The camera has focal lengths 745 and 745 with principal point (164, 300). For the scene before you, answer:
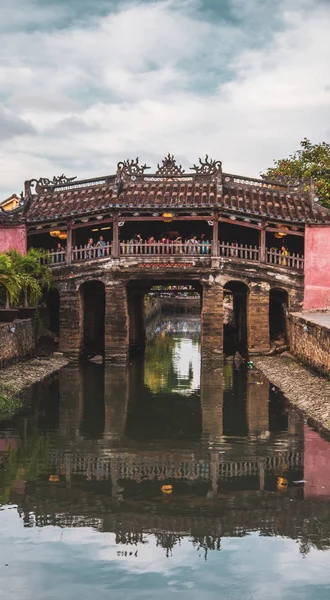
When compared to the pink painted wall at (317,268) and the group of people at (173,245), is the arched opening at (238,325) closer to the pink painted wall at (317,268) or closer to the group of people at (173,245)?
the group of people at (173,245)

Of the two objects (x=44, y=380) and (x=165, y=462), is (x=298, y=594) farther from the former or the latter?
(x=44, y=380)

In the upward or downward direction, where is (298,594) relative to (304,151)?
downward

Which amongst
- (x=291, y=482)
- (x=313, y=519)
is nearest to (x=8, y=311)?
(x=291, y=482)

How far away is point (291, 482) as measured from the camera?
11328 mm

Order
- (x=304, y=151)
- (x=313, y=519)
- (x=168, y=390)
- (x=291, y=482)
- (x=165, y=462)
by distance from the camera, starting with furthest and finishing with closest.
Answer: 1. (x=304, y=151)
2. (x=168, y=390)
3. (x=165, y=462)
4. (x=291, y=482)
5. (x=313, y=519)

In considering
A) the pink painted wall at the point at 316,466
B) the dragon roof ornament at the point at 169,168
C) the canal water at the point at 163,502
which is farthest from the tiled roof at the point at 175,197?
the pink painted wall at the point at 316,466

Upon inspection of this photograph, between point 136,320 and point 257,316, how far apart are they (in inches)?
405

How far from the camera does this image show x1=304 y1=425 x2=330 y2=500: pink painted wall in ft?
35.3

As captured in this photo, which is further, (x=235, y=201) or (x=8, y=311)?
(x=235, y=201)

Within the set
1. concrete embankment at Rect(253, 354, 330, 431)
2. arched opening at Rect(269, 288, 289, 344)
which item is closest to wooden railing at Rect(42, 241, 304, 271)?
arched opening at Rect(269, 288, 289, 344)

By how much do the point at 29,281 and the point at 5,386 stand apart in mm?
7314

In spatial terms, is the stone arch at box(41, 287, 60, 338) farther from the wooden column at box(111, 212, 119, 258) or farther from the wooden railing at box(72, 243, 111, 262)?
the wooden column at box(111, 212, 119, 258)

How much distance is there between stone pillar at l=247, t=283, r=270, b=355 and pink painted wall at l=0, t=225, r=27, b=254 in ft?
30.5

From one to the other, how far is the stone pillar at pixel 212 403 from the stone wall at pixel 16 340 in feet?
19.7
